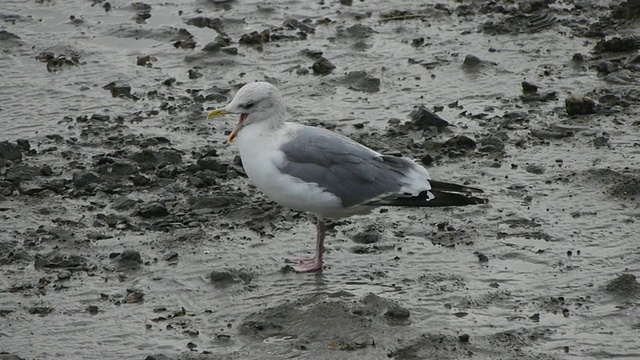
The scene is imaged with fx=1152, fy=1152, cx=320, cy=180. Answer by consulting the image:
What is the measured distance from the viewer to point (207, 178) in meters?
8.34

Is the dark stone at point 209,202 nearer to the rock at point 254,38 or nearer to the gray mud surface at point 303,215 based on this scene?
the gray mud surface at point 303,215

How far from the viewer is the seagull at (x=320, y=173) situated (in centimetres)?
715

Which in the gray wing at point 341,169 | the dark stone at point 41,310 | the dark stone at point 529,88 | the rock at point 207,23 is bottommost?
the dark stone at point 41,310

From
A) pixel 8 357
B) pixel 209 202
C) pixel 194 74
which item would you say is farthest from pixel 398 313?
pixel 194 74

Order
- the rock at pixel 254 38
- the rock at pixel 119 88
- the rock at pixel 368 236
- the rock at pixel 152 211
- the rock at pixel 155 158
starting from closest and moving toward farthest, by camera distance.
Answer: the rock at pixel 368 236 < the rock at pixel 152 211 < the rock at pixel 155 158 < the rock at pixel 119 88 < the rock at pixel 254 38

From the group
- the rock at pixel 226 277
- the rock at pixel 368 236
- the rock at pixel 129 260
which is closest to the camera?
the rock at pixel 226 277

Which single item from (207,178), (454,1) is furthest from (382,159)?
(454,1)

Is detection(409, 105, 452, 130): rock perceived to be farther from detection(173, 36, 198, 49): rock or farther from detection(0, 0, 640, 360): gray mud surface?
detection(173, 36, 198, 49): rock

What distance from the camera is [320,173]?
23.5 ft

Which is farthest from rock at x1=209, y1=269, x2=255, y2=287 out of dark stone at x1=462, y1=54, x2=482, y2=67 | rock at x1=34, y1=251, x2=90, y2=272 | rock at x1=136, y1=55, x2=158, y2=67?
dark stone at x1=462, y1=54, x2=482, y2=67

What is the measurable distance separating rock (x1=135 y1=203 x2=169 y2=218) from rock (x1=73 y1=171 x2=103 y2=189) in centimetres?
62

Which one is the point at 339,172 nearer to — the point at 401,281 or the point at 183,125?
the point at 401,281

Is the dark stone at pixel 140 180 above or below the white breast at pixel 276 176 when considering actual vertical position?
below

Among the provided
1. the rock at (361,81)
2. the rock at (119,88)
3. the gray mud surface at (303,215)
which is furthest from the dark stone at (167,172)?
the rock at (361,81)
